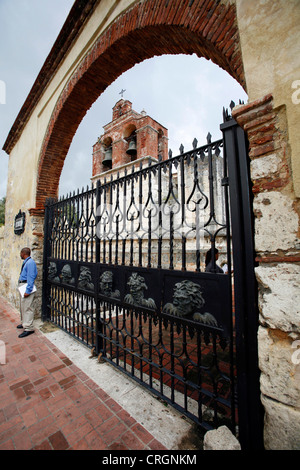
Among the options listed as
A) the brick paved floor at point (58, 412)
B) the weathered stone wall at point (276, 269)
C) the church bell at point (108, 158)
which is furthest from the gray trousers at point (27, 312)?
the church bell at point (108, 158)

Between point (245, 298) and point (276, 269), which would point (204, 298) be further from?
point (276, 269)

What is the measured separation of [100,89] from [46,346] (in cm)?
497

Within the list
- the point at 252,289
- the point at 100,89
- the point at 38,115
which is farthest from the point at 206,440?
the point at 38,115

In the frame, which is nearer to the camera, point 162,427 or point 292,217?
point 292,217

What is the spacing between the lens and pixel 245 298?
1464 mm

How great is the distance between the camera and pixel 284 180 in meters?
1.24

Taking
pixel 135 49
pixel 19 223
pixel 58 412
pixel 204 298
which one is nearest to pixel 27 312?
pixel 58 412

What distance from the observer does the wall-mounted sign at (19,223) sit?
5.18 metres

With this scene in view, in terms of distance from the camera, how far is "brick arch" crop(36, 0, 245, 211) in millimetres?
1708

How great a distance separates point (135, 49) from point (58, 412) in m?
4.69

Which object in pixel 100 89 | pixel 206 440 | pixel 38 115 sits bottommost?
pixel 206 440

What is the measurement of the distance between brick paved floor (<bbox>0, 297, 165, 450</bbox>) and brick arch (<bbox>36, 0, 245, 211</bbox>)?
3178 millimetres

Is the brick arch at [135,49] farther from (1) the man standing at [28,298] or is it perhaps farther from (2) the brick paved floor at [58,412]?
(2) the brick paved floor at [58,412]

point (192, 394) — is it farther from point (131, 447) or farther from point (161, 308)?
point (161, 308)
